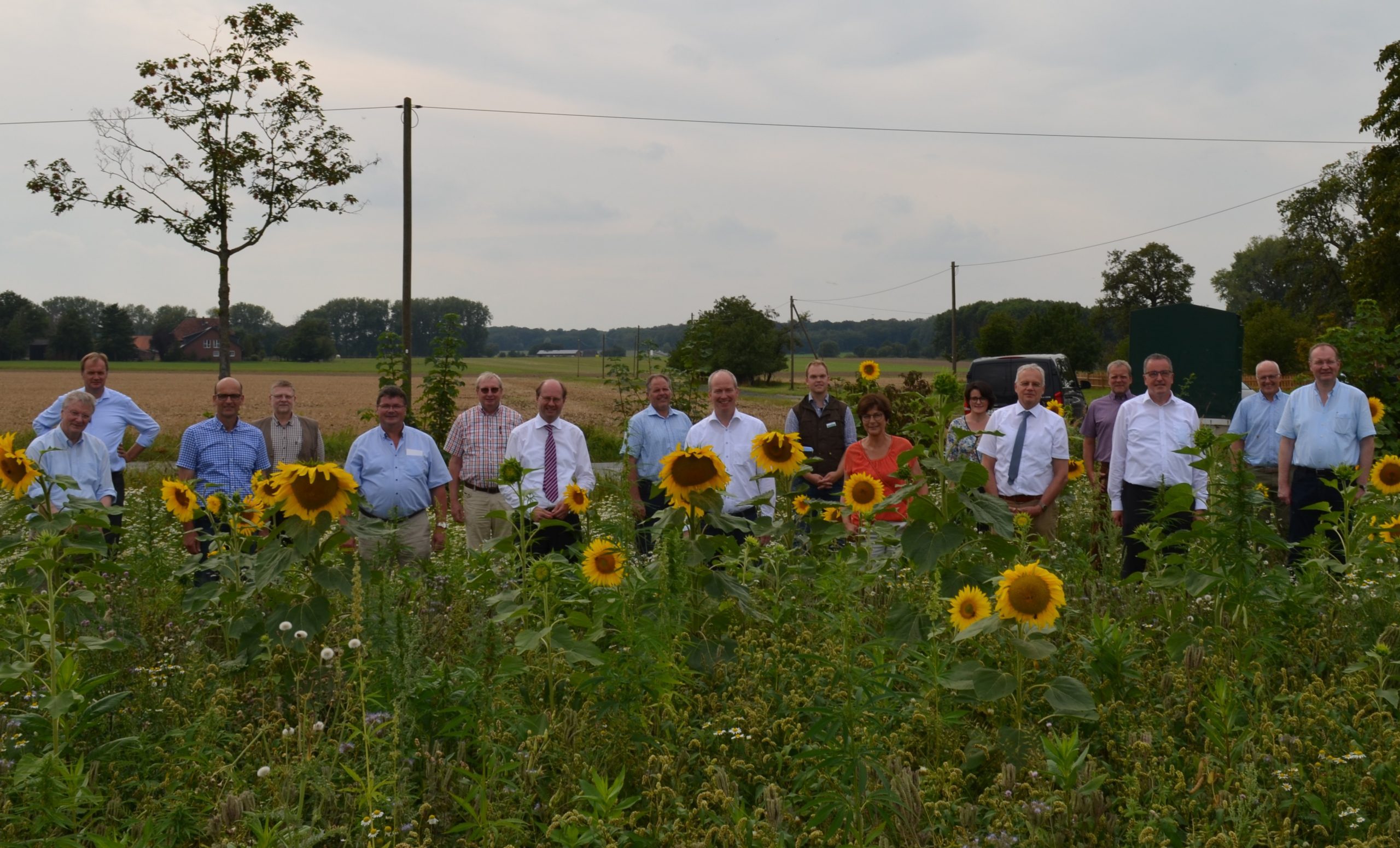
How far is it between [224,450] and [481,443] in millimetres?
1605

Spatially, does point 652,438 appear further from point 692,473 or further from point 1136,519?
point 692,473

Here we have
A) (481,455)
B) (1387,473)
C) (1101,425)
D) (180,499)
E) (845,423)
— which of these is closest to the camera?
(180,499)

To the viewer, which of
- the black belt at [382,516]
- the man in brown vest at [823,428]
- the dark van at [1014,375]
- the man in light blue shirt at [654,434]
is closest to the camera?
the black belt at [382,516]

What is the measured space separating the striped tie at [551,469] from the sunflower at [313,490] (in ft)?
9.75

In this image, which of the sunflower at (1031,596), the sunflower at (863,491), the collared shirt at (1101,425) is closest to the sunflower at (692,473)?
the sunflower at (1031,596)

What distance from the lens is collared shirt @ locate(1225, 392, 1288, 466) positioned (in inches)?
331

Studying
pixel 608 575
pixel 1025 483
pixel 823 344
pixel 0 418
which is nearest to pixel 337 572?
pixel 608 575

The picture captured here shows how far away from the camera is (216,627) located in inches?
188

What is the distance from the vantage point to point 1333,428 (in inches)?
286

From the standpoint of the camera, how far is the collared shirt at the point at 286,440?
770 cm

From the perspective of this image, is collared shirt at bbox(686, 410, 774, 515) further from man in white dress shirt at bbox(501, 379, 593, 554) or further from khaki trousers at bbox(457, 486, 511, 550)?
khaki trousers at bbox(457, 486, 511, 550)

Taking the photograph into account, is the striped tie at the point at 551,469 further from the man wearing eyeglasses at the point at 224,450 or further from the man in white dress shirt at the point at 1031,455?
the man in white dress shirt at the point at 1031,455

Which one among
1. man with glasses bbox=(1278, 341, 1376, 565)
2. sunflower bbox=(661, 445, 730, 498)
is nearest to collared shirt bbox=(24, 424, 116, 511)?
sunflower bbox=(661, 445, 730, 498)

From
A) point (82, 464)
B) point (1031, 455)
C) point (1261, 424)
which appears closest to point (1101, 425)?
point (1261, 424)
